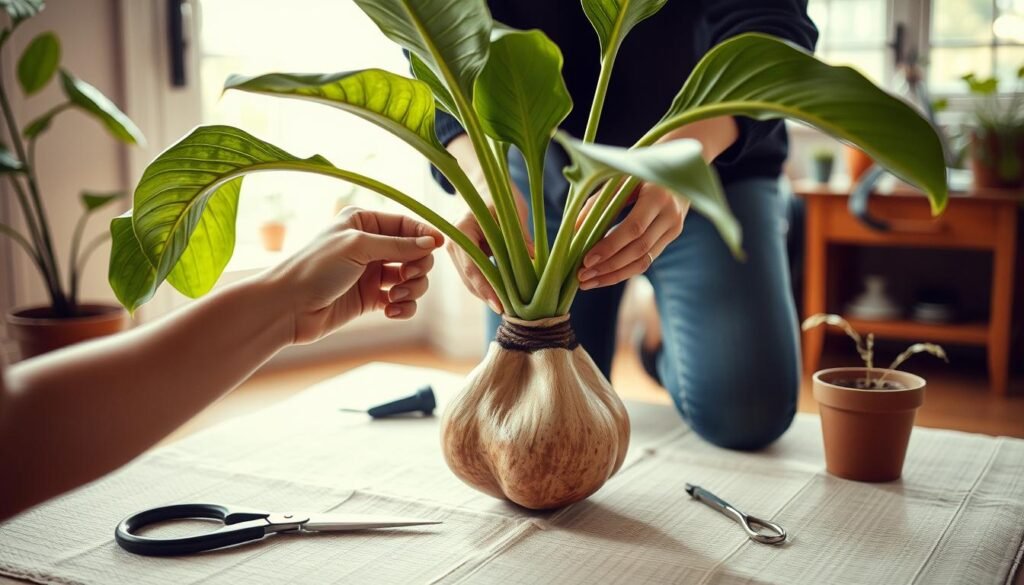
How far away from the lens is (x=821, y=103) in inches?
28.6

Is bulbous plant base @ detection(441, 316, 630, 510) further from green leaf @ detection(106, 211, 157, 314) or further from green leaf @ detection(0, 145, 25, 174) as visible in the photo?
green leaf @ detection(0, 145, 25, 174)

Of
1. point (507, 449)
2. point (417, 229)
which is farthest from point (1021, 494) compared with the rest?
point (417, 229)

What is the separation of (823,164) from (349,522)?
2.35 metres

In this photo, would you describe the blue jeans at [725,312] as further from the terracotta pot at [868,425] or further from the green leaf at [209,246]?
the green leaf at [209,246]

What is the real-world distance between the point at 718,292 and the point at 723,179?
186mm

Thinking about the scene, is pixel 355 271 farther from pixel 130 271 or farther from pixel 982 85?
pixel 982 85

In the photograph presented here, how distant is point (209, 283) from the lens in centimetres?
104

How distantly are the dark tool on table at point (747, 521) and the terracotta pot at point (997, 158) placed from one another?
2.03m

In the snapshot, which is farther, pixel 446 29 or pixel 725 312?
pixel 725 312

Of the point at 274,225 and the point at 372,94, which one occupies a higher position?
the point at 372,94

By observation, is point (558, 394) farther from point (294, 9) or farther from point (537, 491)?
point (294, 9)

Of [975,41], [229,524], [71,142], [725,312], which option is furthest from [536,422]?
[975,41]

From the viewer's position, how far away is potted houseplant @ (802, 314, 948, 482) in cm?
103

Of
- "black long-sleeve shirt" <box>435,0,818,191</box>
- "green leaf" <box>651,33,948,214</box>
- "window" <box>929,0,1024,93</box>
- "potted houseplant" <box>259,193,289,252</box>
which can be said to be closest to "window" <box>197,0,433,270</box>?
"potted houseplant" <box>259,193,289,252</box>
